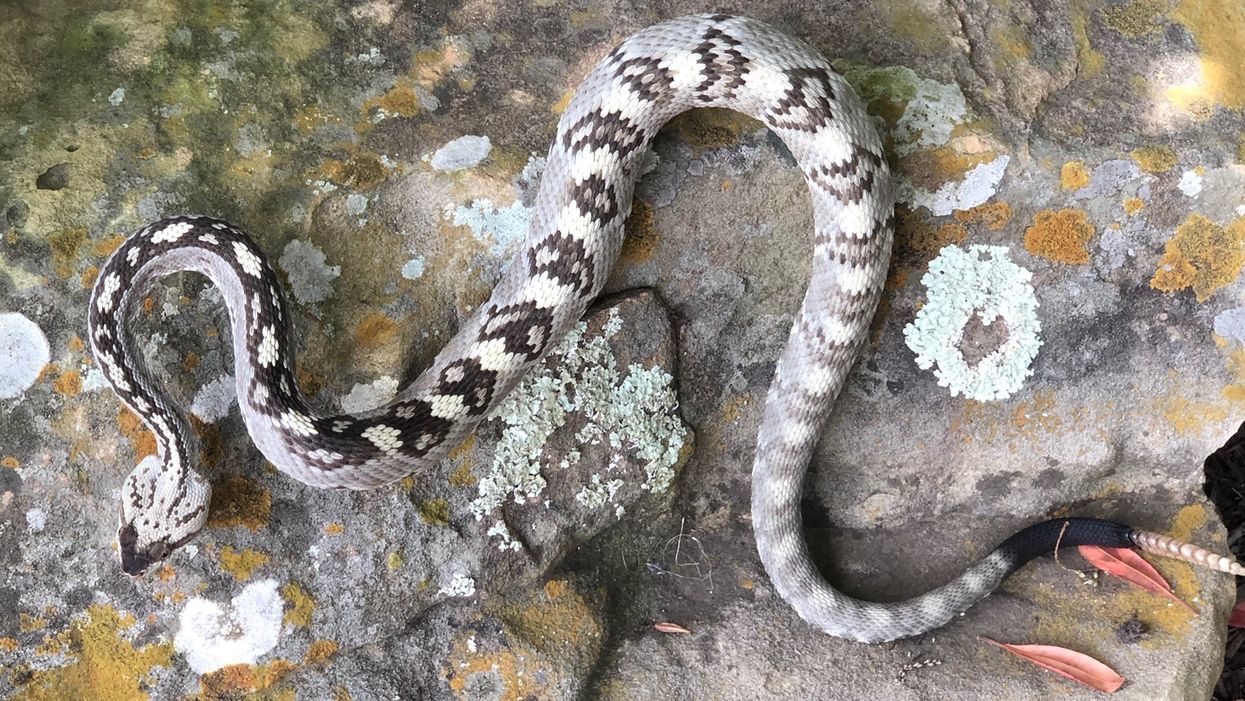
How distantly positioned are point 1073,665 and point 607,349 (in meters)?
1.91

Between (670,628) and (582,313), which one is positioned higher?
(582,313)

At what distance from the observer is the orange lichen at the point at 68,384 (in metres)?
2.89

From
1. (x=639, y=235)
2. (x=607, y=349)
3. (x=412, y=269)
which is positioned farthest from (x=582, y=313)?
(x=412, y=269)

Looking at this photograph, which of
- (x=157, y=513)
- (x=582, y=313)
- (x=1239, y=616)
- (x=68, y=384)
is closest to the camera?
(x=157, y=513)

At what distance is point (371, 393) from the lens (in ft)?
9.95

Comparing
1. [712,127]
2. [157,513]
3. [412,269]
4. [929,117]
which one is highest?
[929,117]

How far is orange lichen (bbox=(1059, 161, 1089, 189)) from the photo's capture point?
10.3ft

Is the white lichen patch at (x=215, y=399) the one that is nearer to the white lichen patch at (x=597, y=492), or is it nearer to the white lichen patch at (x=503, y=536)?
the white lichen patch at (x=503, y=536)

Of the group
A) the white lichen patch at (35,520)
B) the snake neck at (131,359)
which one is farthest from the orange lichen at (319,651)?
the white lichen patch at (35,520)

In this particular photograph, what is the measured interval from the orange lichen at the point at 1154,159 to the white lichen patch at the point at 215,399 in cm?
308

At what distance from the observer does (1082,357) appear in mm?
3291

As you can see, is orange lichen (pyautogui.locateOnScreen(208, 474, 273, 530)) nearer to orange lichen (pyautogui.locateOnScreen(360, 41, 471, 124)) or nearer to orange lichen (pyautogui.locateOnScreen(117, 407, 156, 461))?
orange lichen (pyautogui.locateOnScreen(117, 407, 156, 461))

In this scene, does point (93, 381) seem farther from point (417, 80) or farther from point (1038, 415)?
point (1038, 415)

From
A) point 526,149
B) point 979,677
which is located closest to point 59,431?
point 526,149
